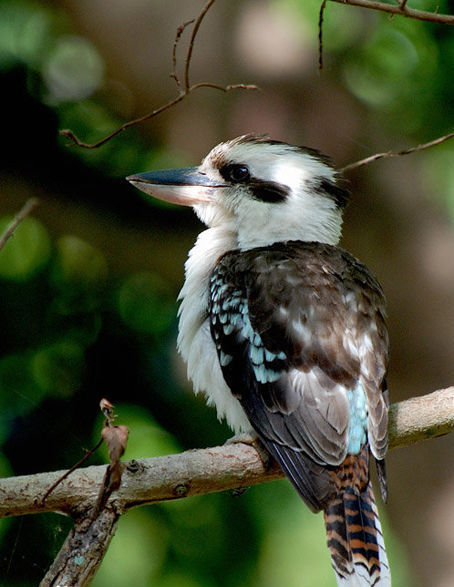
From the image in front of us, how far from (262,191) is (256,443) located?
1.11 metres

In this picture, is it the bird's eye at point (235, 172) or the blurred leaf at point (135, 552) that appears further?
the blurred leaf at point (135, 552)

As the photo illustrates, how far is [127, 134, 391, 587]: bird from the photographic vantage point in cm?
243

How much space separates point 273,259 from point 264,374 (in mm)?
430

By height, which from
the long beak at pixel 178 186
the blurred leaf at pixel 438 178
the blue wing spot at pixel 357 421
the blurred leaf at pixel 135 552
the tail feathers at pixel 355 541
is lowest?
the tail feathers at pixel 355 541

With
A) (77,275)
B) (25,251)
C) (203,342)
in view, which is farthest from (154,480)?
(25,251)

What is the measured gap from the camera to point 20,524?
342 centimetres

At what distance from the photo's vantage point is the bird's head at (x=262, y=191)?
10.8 ft

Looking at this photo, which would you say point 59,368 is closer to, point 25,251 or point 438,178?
point 25,251

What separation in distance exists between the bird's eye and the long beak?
44mm

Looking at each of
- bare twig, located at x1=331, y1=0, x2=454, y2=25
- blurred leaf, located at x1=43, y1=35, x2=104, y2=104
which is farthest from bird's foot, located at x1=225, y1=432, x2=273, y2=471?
blurred leaf, located at x1=43, y1=35, x2=104, y2=104

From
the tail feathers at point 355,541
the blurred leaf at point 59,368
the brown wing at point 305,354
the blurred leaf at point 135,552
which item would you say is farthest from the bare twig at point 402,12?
the blurred leaf at point 59,368

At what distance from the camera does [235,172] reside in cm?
339

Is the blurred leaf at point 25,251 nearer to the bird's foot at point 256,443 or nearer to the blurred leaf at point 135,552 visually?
the blurred leaf at point 135,552

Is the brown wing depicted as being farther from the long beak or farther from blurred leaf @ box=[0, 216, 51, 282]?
blurred leaf @ box=[0, 216, 51, 282]
